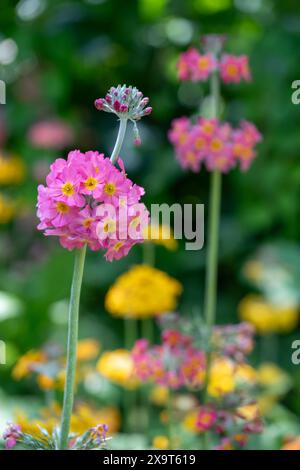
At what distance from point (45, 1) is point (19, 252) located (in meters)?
1.05

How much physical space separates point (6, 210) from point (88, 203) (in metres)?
1.85

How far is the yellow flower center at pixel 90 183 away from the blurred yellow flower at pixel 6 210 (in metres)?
1.86

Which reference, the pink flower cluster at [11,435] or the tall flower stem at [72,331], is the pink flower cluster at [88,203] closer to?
the tall flower stem at [72,331]

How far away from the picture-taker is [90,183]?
0.81 meters

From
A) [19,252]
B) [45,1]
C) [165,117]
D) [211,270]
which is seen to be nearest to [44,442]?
[211,270]

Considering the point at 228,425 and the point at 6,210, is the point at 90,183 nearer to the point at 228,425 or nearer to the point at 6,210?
the point at 228,425

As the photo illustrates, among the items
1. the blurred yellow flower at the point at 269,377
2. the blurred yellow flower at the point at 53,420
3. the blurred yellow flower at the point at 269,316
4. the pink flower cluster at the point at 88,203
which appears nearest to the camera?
the pink flower cluster at the point at 88,203

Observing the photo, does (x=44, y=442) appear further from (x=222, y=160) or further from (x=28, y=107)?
(x=28, y=107)

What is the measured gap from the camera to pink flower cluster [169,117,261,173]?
51.1 inches

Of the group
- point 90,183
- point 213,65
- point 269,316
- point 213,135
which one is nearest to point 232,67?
point 213,65

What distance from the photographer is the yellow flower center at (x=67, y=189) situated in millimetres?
809

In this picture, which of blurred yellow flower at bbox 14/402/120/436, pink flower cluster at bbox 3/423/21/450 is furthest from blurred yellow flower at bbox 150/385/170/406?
pink flower cluster at bbox 3/423/21/450

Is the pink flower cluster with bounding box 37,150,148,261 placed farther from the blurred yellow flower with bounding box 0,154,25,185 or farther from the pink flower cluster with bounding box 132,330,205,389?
the blurred yellow flower with bounding box 0,154,25,185

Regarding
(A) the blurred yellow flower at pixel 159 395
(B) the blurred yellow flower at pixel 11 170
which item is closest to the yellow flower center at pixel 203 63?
(A) the blurred yellow flower at pixel 159 395
